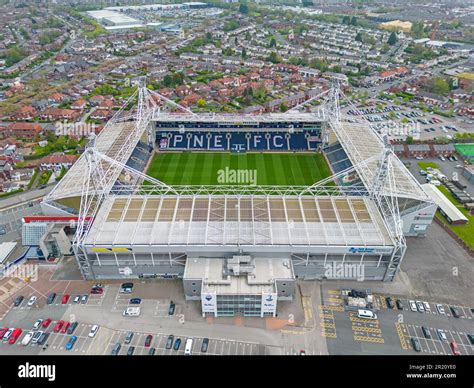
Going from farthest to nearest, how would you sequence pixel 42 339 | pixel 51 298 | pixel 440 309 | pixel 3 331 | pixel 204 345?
1. pixel 51 298
2. pixel 440 309
3. pixel 3 331
4. pixel 42 339
5. pixel 204 345

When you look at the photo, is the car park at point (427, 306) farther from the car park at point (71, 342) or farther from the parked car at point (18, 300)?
the parked car at point (18, 300)

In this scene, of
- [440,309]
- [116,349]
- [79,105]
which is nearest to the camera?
[116,349]

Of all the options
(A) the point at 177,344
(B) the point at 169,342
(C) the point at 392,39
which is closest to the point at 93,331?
(B) the point at 169,342

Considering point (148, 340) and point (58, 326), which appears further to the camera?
point (58, 326)

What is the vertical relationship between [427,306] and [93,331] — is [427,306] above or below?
above

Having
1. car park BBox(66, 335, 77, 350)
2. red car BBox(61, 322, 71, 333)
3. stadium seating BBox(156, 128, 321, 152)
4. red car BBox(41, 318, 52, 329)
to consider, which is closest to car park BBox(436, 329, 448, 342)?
car park BBox(66, 335, 77, 350)

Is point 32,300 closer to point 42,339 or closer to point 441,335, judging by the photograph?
point 42,339

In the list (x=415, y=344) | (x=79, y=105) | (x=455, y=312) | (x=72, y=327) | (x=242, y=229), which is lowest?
(x=79, y=105)

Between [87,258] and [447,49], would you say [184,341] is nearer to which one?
[87,258]
